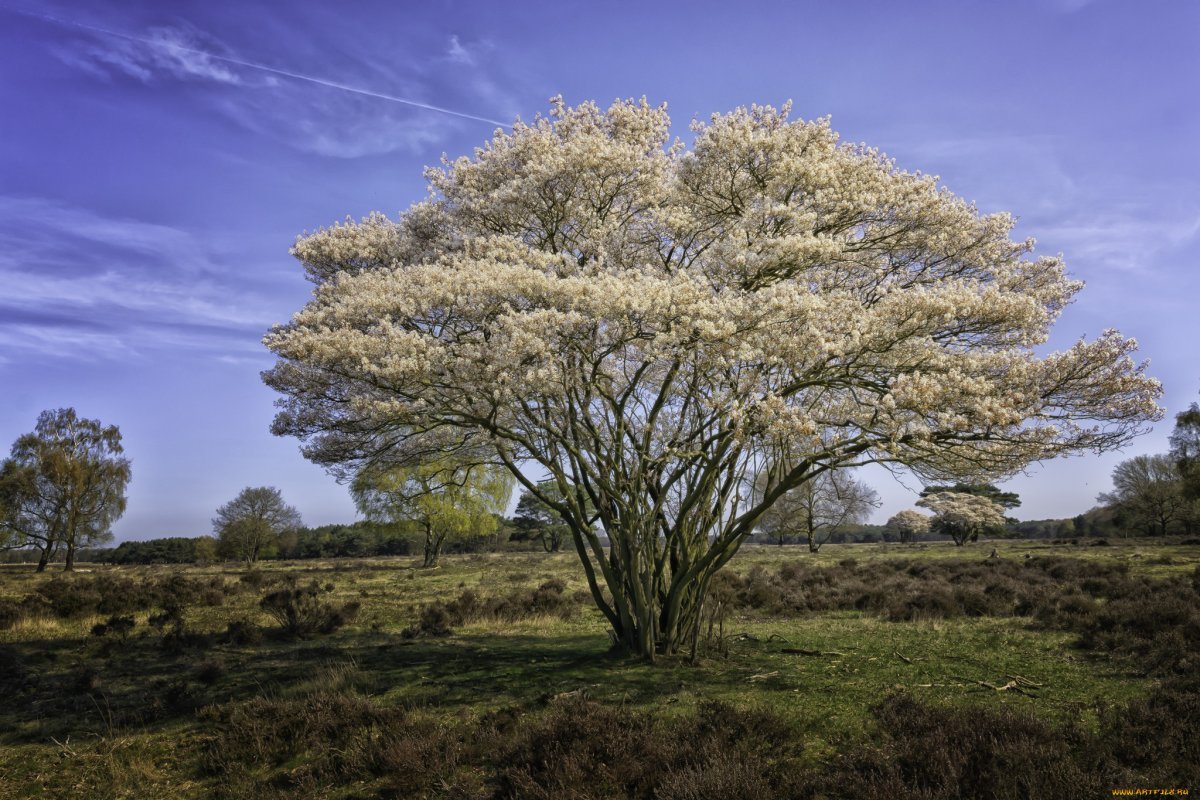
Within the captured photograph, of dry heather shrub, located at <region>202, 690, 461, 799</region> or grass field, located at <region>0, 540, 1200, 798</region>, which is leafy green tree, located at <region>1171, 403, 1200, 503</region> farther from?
dry heather shrub, located at <region>202, 690, 461, 799</region>

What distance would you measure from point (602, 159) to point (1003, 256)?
8.07 meters

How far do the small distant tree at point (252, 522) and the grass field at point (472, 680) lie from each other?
128ft

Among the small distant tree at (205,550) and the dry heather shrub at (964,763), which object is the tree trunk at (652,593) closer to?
the dry heather shrub at (964,763)

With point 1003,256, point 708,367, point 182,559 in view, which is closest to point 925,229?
point 1003,256

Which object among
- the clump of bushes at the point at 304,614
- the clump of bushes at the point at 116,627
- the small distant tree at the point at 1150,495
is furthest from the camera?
the small distant tree at the point at 1150,495

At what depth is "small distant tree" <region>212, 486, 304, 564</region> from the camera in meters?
58.8

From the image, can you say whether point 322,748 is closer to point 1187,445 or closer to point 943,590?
point 943,590

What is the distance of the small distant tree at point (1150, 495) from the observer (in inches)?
2189

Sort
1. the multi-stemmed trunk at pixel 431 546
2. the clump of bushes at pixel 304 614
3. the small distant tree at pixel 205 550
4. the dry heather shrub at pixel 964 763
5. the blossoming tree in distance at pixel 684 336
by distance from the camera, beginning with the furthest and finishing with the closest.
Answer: the small distant tree at pixel 205 550 < the multi-stemmed trunk at pixel 431 546 < the clump of bushes at pixel 304 614 < the blossoming tree in distance at pixel 684 336 < the dry heather shrub at pixel 964 763

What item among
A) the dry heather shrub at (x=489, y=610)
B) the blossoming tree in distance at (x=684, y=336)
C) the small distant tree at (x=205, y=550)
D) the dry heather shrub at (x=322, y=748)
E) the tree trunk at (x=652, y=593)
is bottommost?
the small distant tree at (x=205, y=550)

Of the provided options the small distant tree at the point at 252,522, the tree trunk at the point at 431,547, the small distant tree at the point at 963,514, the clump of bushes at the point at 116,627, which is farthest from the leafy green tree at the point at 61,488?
the small distant tree at the point at 963,514

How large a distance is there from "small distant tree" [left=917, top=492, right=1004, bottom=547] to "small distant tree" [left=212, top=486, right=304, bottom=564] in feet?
188

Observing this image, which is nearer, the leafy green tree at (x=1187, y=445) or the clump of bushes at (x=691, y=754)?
the clump of bushes at (x=691, y=754)

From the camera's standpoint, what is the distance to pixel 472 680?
11.7 meters
